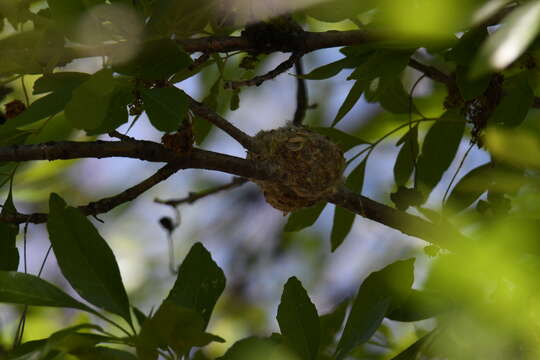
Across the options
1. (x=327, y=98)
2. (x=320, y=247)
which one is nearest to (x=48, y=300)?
(x=327, y=98)

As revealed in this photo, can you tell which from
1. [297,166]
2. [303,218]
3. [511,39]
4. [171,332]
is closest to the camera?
[511,39]

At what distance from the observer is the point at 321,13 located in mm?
1331

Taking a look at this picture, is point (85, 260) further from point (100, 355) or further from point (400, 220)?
point (400, 220)

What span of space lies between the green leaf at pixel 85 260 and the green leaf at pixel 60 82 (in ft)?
0.59

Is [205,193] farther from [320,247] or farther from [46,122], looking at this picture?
[320,247]

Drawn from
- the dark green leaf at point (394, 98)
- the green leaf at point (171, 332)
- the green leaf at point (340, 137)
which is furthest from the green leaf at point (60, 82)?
the dark green leaf at point (394, 98)

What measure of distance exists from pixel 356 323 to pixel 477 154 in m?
1.29

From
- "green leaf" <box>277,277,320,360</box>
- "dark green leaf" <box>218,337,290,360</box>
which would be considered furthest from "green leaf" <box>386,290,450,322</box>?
"dark green leaf" <box>218,337,290,360</box>

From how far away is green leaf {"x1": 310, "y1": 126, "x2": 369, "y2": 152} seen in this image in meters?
1.88

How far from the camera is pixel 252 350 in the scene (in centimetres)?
111

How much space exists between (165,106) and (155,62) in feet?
0.23

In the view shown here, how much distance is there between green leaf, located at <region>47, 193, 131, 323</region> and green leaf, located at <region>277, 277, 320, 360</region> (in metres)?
0.25

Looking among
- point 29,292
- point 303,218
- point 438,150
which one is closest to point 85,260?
point 29,292

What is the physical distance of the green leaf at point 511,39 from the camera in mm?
782
